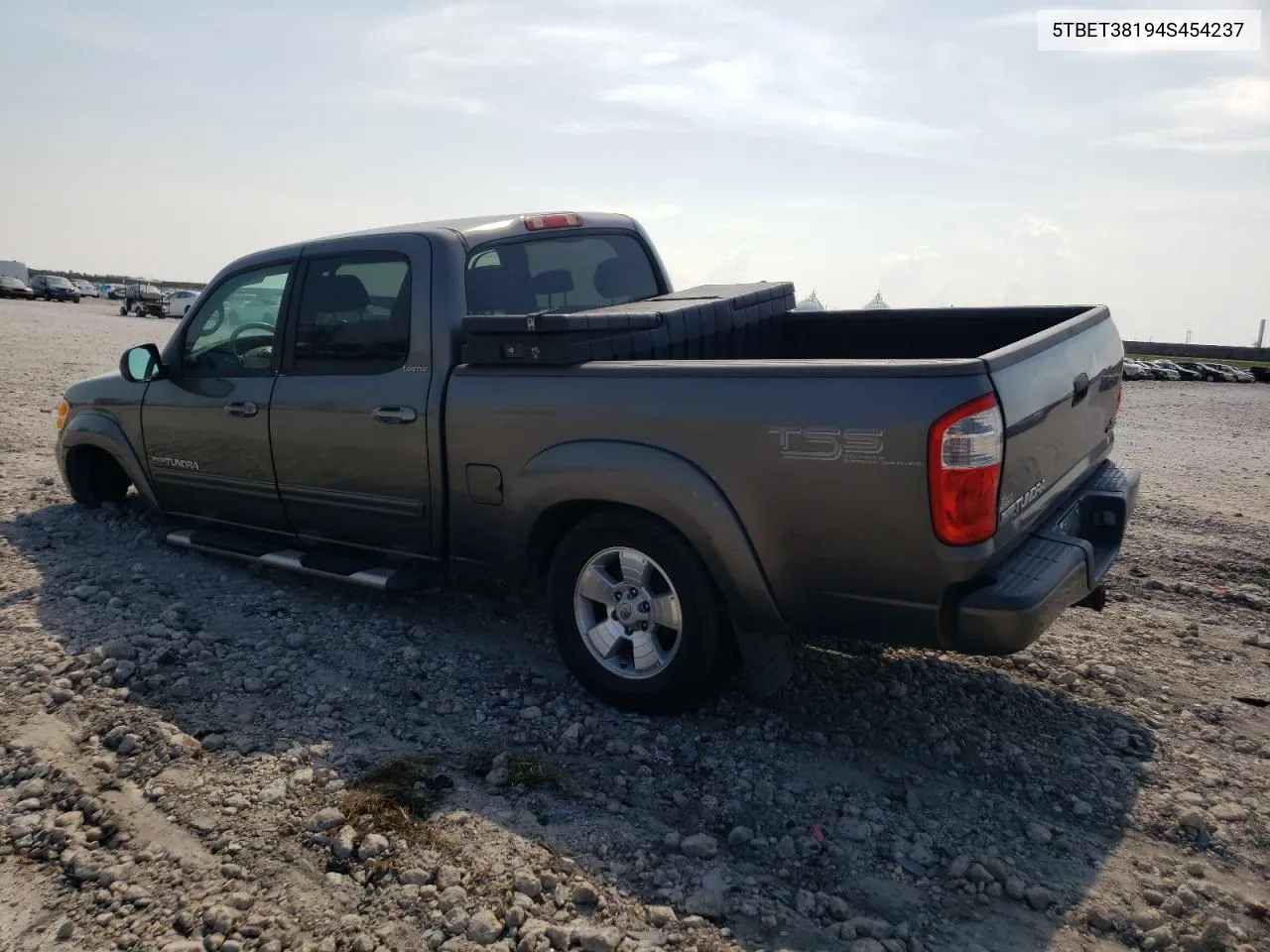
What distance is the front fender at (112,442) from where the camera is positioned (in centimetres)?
618

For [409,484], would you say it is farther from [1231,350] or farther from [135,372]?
[1231,350]

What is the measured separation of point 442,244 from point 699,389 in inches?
66.9

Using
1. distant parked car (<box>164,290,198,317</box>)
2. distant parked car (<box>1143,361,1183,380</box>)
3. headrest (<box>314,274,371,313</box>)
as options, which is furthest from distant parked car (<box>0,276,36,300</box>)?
headrest (<box>314,274,371,313</box>)

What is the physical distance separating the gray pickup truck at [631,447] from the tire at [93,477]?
1.59 ft

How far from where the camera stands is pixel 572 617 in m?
4.21

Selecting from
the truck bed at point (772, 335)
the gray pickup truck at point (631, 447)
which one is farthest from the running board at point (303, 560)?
the truck bed at point (772, 335)

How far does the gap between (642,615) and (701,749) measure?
0.56m

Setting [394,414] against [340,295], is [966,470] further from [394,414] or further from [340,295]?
[340,295]

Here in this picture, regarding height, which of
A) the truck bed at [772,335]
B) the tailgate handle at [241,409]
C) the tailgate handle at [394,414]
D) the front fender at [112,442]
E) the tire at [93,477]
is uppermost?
the truck bed at [772,335]

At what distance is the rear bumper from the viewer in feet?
10.8

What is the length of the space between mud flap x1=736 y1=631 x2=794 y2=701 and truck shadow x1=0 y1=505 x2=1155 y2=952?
217 millimetres

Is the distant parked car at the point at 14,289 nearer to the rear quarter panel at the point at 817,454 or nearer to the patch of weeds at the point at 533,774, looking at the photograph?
the rear quarter panel at the point at 817,454

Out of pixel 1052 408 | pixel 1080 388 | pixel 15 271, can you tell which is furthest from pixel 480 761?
pixel 15 271

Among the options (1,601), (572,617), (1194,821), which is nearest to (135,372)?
(1,601)
